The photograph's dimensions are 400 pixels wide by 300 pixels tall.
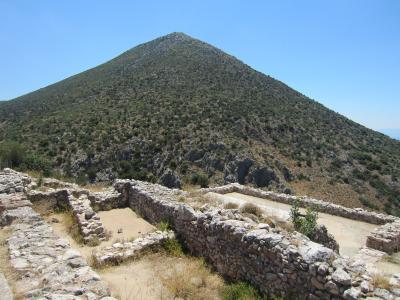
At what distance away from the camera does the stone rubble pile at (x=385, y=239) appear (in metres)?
11.0

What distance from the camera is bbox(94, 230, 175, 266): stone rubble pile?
8070 mm

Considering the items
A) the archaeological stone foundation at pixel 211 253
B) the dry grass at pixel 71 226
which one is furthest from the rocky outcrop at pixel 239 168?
the dry grass at pixel 71 226

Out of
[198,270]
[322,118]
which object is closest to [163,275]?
[198,270]

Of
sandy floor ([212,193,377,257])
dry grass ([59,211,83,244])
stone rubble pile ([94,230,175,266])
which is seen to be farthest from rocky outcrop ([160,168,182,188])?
stone rubble pile ([94,230,175,266])

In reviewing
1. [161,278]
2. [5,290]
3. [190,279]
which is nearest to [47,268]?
[5,290]

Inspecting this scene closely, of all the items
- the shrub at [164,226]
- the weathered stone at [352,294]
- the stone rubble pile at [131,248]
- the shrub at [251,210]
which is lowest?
the stone rubble pile at [131,248]

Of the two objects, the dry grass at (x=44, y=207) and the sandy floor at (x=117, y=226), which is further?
the dry grass at (x=44, y=207)

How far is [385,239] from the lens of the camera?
36.2 feet

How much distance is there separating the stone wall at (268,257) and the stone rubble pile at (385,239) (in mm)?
5696

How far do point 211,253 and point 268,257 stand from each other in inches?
73.6

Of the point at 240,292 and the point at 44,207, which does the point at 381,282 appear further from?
the point at 44,207

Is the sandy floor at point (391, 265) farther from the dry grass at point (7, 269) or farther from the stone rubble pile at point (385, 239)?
the dry grass at point (7, 269)

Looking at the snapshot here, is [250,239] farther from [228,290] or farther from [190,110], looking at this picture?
[190,110]

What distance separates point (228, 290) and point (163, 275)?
4.85 feet
